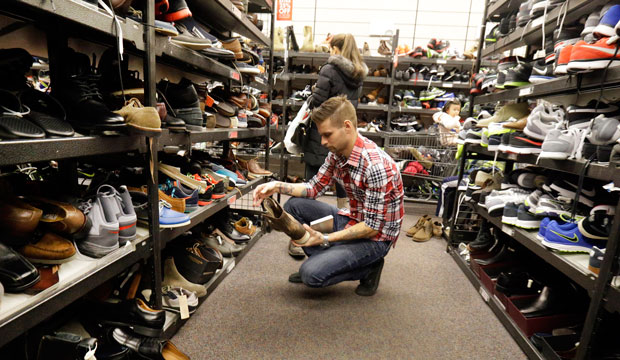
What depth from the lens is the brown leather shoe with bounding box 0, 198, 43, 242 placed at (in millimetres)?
958

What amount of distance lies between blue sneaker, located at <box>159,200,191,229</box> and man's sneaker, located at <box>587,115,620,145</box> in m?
1.94

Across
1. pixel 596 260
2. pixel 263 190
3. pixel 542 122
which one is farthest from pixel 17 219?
pixel 542 122

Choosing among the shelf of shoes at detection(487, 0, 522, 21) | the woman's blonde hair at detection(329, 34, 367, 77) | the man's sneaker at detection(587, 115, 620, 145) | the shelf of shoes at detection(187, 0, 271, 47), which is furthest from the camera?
the woman's blonde hair at detection(329, 34, 367, 77)

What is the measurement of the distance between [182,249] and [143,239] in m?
0.62

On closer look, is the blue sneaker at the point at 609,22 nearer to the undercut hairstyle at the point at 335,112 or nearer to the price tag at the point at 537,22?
the price tag at the point at 537,22

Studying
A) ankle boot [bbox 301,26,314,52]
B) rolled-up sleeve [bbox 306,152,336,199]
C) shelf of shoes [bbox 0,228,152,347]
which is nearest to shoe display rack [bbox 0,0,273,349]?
shelf of shoes [bbox 0,228,152,347]

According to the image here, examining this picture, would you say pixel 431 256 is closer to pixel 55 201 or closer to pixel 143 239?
pixel 143 239

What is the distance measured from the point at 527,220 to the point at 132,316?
81.7 inches

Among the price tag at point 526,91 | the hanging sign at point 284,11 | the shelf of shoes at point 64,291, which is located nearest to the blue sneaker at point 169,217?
the shelf of shoes at point 64,291

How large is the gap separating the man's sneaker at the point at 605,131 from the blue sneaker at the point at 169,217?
194 cm

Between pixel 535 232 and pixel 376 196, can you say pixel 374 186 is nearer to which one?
pixel 376 196

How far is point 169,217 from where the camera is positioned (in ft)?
5.43

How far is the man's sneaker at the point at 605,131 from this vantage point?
1.36 metres

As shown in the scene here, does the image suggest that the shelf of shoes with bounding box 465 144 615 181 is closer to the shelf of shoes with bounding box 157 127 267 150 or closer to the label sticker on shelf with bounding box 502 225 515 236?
the label sticker on shelf with bounding box 502 225 515 236
